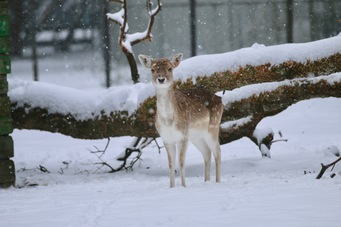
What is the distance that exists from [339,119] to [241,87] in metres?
6.31

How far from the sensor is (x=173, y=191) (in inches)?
279

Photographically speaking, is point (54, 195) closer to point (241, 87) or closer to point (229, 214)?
point (229, 214)

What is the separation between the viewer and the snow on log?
30.4 feet

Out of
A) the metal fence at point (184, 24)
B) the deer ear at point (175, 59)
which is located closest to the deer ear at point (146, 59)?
the deer ear at point (175, 59)

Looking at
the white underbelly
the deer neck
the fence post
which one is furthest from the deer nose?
the fence post

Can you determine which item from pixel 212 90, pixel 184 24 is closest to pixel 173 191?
pixel 212 90

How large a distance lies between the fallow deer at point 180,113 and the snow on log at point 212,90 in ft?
3.40

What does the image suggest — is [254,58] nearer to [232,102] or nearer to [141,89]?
[232,102]

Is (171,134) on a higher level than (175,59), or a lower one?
lower

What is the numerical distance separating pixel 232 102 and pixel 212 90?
1.62 ft

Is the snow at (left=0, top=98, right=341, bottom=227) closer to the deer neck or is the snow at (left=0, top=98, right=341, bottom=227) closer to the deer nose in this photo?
the deer neck

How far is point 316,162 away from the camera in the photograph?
995 cm

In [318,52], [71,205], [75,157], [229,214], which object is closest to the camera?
[229,214]

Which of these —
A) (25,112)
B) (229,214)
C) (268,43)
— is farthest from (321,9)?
(229,214)
